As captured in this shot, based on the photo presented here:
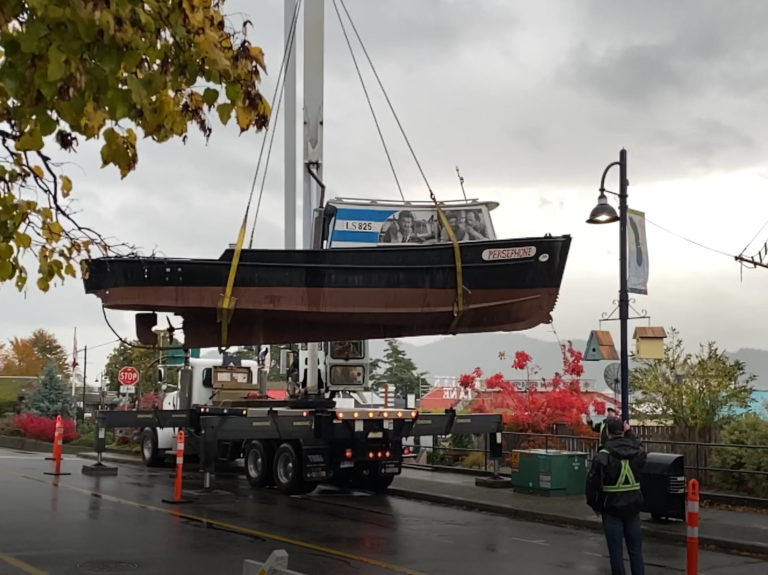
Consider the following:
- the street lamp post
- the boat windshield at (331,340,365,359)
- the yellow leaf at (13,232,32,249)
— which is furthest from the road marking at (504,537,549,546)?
the yellow leaf at (13,232,32,249)

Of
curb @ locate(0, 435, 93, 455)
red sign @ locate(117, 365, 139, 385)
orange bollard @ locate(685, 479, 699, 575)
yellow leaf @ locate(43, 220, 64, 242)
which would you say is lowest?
curb @ locate(0, 435, 93, 455)

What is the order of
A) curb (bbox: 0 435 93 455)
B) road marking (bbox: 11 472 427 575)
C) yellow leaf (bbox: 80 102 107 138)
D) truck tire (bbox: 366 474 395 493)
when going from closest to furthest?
yellow leaf (bbox: 80 102 107 138), road marking (bbox: 11 472 427 575), truck tire (bbox: 366 474 395 493), curb (bbox: 0 435 93 455)

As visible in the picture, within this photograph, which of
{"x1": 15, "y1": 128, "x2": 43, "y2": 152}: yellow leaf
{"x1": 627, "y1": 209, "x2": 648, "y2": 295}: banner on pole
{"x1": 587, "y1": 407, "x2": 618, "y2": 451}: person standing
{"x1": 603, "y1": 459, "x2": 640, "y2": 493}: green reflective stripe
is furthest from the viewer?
{"x1": 627, "y1": 209, "x2": 648, "y2": 295}: banner on pole

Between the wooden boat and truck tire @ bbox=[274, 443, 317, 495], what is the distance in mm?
5422

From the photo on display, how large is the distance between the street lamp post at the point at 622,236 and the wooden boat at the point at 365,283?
317 centimetres

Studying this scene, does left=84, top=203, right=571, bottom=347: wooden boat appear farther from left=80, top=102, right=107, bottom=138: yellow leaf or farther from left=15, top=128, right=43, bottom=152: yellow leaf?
left=15, top=128, right=43, bottom=152: yellow leaf

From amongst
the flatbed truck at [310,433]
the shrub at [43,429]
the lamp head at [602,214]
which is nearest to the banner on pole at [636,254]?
the lamp head at [602,214]

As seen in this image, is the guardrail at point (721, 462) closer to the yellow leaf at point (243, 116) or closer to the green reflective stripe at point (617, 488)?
the green reflective stripe at point (617, 488)

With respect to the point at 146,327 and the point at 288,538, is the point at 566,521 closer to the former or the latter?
the point at 288,538

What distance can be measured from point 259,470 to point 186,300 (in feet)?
23.7

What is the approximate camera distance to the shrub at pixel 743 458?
1511cm

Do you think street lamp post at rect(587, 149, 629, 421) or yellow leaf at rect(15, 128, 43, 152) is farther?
street lamp post at rect(587, 149, 629, 421)

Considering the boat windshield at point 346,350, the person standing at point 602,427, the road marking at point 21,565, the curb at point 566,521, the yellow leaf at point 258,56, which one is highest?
the yellow leaf at point 258,56

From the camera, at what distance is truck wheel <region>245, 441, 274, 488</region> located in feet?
58.0
